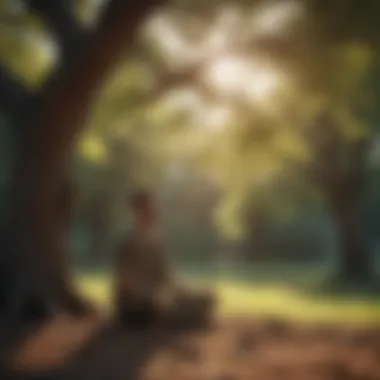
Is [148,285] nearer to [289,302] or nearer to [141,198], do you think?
[141,198]

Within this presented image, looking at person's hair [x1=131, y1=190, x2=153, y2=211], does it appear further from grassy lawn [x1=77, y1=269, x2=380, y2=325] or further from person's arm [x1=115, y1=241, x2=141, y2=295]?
grassy lawn [x1=77, y1=269, x2=380, y2=325]

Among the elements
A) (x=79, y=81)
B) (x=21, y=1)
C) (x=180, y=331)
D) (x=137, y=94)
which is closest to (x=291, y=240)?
(x=180, y=331)

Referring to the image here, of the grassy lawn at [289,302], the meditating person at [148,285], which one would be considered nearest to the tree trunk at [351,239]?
the grassy lawn at [289,302]

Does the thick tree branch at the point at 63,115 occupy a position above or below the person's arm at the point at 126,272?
above

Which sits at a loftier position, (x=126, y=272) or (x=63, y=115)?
(x=63, y=115)

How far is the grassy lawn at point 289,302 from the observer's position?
4.56 ft

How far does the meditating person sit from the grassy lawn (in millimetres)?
56

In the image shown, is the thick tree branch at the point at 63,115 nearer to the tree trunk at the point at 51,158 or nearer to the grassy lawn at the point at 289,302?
the tree trunk at the point at 51,158

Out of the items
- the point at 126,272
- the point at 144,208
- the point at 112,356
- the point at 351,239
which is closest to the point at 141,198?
the point at 144,208

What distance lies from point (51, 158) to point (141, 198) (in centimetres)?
22

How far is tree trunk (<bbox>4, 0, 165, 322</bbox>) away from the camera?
1.43m

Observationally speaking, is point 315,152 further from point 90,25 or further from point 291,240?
point 90,25

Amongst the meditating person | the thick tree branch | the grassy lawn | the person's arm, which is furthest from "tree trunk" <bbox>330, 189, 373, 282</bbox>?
the thick tree branch

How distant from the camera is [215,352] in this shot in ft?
4.56
